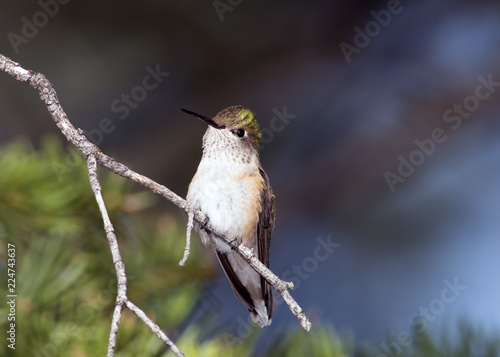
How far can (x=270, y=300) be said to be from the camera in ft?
7.36

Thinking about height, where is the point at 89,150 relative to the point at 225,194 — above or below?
above

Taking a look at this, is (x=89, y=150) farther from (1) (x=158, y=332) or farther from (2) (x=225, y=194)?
(2) (x=225, y=194)

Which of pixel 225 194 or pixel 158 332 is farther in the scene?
pixel 225 194

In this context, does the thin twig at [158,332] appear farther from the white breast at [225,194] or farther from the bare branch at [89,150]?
the white breast at [225,194]

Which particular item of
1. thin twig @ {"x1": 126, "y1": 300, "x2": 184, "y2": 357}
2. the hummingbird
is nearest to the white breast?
the hummingbird

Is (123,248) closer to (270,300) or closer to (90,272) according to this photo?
(90,272)

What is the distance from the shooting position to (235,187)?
2.01 meters

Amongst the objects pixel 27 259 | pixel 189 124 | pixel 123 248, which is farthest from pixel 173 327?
pixel 189 124

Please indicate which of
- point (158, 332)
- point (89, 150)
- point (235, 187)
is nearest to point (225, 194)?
point (235, 187)

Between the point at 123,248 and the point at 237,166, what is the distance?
2.18ft

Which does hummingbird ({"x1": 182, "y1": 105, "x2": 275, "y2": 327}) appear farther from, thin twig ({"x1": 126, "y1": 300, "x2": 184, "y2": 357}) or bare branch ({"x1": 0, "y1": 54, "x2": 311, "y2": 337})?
thin twig ({"x1": 126, "y1": 300, "x2": 184, "y2": 357})

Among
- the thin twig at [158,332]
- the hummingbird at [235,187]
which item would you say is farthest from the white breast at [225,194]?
Result: the thin twig at [158,332]

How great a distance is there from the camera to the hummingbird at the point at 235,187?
1980 mm

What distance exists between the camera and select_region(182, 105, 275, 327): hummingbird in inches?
78.0
